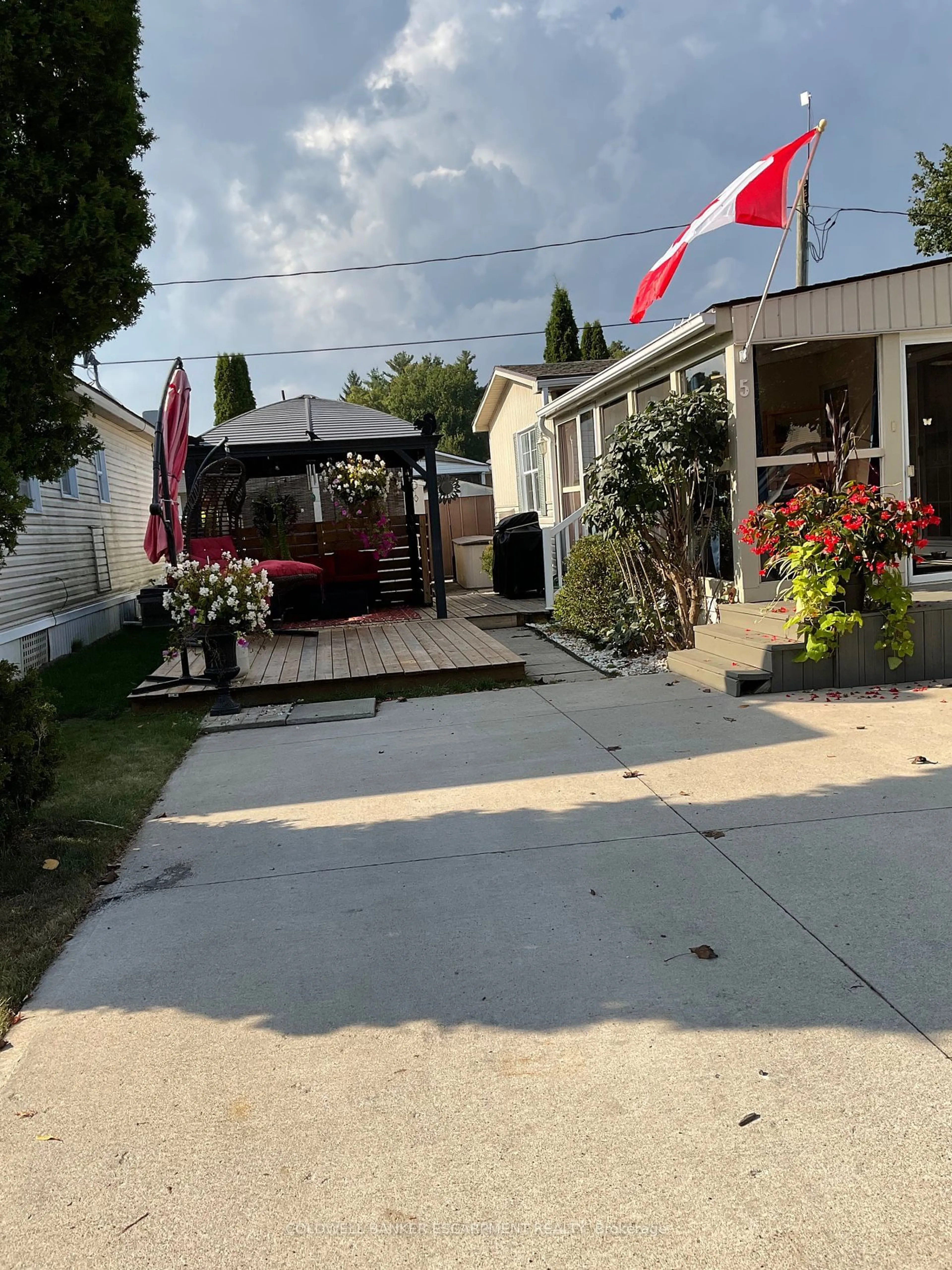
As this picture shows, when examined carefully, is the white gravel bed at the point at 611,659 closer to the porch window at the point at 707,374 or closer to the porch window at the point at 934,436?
the porch window at the point at 707,374

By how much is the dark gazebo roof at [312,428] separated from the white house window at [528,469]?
2928mm

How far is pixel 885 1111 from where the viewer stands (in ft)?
6.54

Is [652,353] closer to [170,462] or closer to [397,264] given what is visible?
[170,462]

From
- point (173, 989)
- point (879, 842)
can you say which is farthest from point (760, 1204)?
point (879, 842)

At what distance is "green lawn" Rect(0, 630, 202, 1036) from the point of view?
126 inches

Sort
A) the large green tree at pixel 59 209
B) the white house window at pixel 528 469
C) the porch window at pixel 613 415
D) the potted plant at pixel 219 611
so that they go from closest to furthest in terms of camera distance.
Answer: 1. the large green tree at pixel 59 209
2. the potted plant at pixel 219 611
3. the porch window at pixel 613 415
4. the white house window at pixel 528 469

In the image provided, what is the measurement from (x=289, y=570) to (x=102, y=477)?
547 centimetres

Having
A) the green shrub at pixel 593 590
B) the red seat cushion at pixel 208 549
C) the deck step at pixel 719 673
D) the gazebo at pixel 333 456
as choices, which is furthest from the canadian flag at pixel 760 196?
the red seat cushion at pixel 208 549

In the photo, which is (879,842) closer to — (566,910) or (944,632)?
(566,910)

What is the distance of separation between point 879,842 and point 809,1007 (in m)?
1.36

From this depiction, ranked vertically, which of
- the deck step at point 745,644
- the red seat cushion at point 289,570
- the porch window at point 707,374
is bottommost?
the deck step at point 745,644

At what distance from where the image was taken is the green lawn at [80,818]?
10.5ft

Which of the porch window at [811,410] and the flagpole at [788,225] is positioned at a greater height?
the flagpole at [788,225]

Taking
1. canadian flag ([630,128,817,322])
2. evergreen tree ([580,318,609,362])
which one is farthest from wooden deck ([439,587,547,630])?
evergreen tree ([580,318,609,362])
